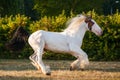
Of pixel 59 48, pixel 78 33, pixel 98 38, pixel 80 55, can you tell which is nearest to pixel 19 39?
pixel 59 48

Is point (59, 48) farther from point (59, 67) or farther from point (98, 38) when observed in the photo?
point (98, 38)

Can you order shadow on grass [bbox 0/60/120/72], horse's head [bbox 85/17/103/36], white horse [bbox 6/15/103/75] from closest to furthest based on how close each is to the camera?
white horse [bbox 6/15/103/75]
horse's head [bbox 85/17/103/36]
shadow on grass [bbox 0/60/120/72]

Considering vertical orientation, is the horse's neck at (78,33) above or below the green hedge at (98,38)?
above

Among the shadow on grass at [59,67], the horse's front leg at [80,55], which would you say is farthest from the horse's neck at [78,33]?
the shadow on grass at [59,67]

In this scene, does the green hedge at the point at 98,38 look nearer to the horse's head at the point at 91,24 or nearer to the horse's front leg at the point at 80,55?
the horse's head at the point at 91,24

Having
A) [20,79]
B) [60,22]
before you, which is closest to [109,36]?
[60,22]

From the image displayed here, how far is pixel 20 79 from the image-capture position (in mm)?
11859

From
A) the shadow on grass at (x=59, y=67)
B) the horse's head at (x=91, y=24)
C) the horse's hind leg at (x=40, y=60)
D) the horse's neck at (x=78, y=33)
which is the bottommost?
the shadow on grass at (x=59, y=67)

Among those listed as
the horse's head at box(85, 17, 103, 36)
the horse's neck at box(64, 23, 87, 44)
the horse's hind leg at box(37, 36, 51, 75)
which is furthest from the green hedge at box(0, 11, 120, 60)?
the horse's hind leg at box(37, 36, 51, 75)

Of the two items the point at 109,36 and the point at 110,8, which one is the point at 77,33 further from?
the point at 110,8

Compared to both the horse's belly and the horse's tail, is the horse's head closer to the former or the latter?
the horse's belly

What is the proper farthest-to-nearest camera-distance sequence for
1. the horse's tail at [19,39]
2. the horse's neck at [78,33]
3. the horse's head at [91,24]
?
the horse's tail at [19,39] < the horse's head at [91,24] < the horse's neck at [78,33]

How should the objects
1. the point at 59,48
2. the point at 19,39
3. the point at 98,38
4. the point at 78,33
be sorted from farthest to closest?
the point at 98,38
the point at 19,39
the point at 78,33
the point at 59,48

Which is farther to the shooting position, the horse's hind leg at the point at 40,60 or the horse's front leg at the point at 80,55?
the horse's front leg at the point at 80,55
